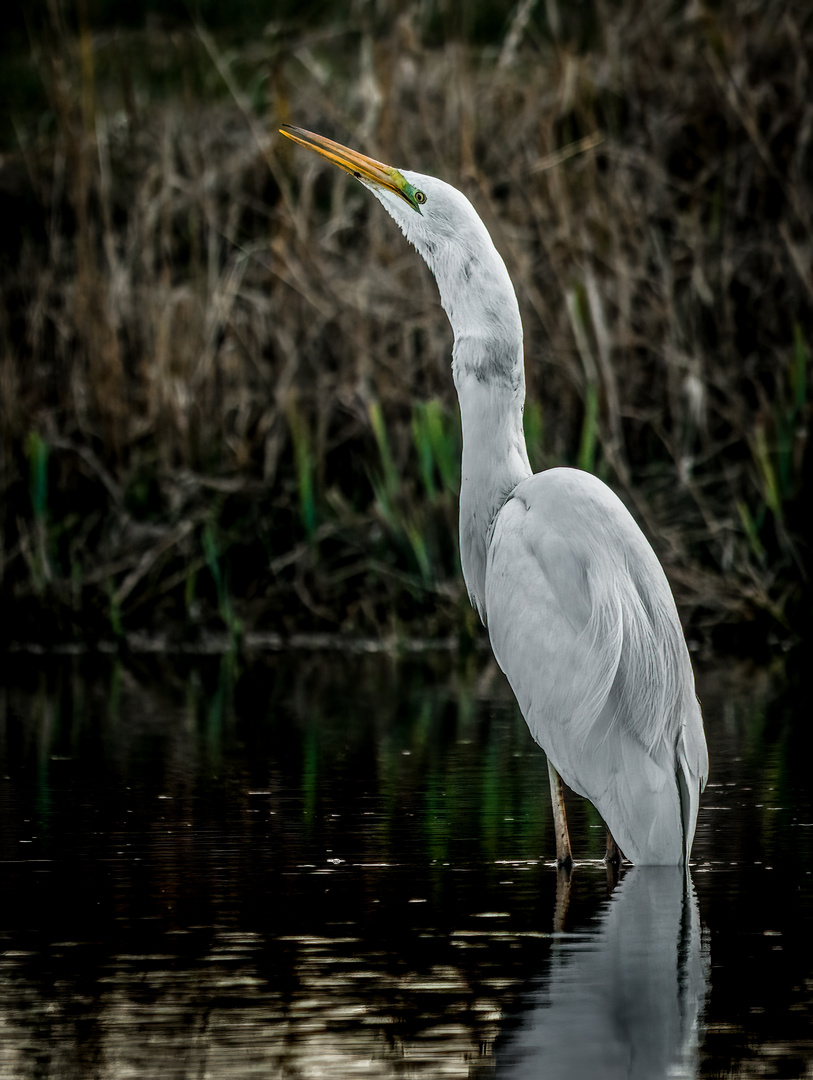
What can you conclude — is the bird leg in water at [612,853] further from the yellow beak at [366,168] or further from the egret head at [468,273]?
the yellow beak at [366,168]

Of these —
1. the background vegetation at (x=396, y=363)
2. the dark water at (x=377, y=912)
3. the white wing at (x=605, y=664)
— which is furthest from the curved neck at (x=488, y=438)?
the background vegetation at (x=396, y=363)

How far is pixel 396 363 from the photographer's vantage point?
33.4 feet

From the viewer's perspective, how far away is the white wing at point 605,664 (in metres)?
4.58

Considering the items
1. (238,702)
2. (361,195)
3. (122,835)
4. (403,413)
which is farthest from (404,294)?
(122,835)

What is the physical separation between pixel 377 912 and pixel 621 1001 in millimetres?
865

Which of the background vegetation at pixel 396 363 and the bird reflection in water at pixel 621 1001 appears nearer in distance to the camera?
the bird reflection in water at pixel 621 1001

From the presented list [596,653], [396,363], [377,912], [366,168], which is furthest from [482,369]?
[396,363]

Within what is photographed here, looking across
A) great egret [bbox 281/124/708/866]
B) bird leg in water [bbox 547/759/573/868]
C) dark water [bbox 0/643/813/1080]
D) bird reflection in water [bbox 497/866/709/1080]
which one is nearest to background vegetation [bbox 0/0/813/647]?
dark water [bbox 0/643/813/1080]

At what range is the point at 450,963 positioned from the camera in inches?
148

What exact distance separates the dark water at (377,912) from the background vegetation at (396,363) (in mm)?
2407

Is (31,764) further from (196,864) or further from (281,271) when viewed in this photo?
(281,271)

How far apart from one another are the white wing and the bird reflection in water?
280mm

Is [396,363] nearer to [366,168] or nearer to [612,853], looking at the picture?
[366,168]

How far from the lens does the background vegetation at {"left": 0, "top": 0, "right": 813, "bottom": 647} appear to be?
9.61 m
